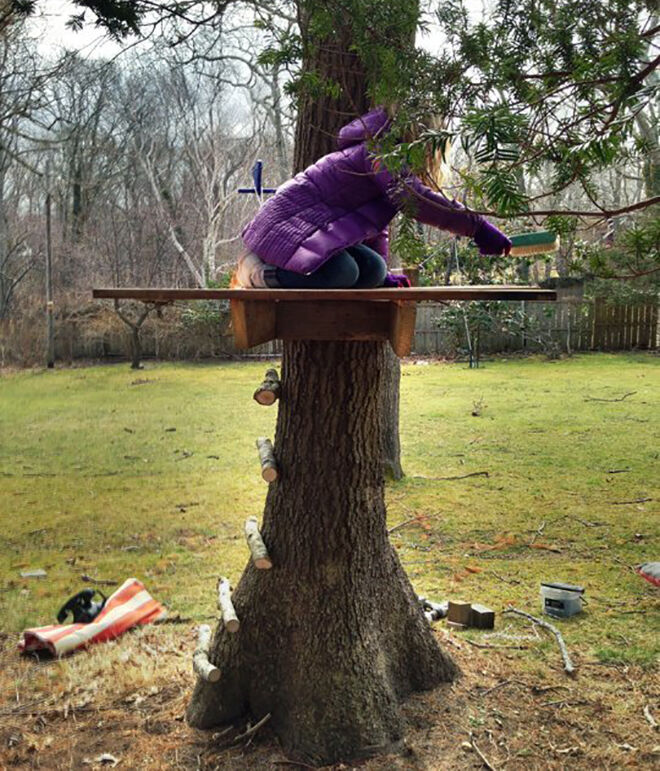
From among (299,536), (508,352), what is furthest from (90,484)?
(508,352)

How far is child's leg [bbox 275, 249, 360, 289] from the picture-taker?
2006 millimetres

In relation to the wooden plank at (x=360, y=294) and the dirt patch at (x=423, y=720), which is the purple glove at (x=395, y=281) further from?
the dirt patch at (x=423, y=720)

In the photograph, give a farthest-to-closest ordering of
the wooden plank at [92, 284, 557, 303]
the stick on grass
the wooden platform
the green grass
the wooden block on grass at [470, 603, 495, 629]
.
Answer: the green grass, the wooden block on grass at [470, 603, 495, 629], the stick on grass, the wooden platform, the wooden plank at [92, 284, 557, 303]

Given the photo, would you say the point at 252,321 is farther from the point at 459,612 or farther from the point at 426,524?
the point at 426,524

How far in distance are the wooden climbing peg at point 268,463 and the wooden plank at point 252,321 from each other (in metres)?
0.41

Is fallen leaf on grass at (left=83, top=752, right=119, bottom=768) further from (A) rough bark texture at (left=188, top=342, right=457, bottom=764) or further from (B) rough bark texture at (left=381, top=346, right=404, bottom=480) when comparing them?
(B) rough bark texture at (left=381, top=346, right=404, bottom=480)

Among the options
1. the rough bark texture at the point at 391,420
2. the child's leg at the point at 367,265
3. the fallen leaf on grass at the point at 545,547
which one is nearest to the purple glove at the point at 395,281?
the child's leg at the point at 367,265

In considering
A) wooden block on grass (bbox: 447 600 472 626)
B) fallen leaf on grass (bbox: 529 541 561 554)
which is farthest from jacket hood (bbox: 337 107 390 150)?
fallen leaf on grass (bbox: 529 541 561 554)

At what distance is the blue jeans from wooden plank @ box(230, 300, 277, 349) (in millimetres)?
78

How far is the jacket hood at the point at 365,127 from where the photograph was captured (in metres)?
1.77

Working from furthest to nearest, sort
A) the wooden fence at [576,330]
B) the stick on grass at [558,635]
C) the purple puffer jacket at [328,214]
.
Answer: the wooden fence at [576,330], the stick on grass at [558,635], the purple puffer jacket at [328,214]

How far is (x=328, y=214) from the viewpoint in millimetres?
2033

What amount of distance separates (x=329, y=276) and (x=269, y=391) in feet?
1.34

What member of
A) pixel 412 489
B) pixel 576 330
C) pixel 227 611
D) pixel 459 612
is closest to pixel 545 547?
pixel 459 612
